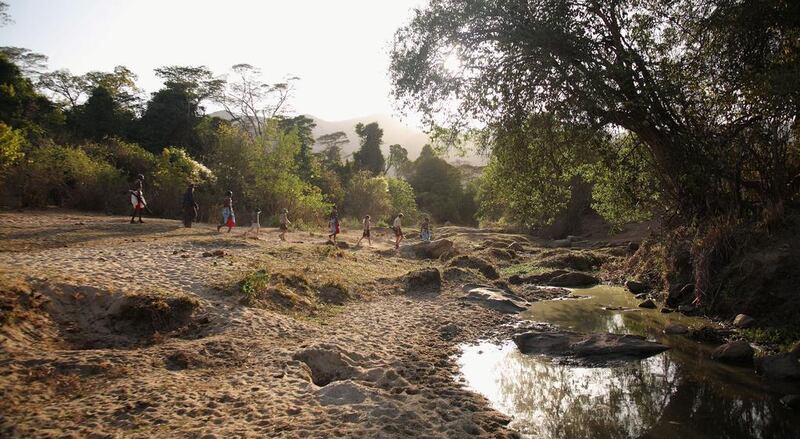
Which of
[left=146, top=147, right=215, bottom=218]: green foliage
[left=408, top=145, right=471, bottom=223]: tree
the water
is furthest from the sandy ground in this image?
[left=408, top=145, right=471, bottom=223]: tree

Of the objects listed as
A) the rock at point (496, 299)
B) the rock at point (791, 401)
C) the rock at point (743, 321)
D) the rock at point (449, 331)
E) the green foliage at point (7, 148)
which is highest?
the green foliage at point (7, 148)

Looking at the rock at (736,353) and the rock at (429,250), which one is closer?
the rock at (736,353)

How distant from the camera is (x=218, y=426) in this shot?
5.26 meters

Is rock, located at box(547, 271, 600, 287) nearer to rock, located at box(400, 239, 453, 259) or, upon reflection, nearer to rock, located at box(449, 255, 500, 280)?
rock, located at box(449, 255, 500, 280)

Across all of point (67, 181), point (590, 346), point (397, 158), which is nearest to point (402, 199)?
point (397, 158)

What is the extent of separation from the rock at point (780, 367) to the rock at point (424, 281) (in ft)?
28.8

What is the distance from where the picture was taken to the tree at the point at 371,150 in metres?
68.7

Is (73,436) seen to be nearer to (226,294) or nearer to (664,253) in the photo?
(226,294)

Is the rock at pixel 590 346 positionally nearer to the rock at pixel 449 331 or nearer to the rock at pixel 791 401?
the rock at pixel 449 331

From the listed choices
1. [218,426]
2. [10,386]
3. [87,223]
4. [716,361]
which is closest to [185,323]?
[10,386]

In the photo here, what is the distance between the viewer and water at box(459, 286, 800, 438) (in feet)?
19.6

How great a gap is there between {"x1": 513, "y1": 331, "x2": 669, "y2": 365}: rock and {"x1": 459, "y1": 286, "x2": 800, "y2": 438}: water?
0.24 metres

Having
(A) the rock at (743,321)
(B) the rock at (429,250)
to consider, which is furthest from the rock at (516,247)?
(A) the rock at (743,321)

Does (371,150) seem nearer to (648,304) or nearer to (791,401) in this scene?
(648,304)
